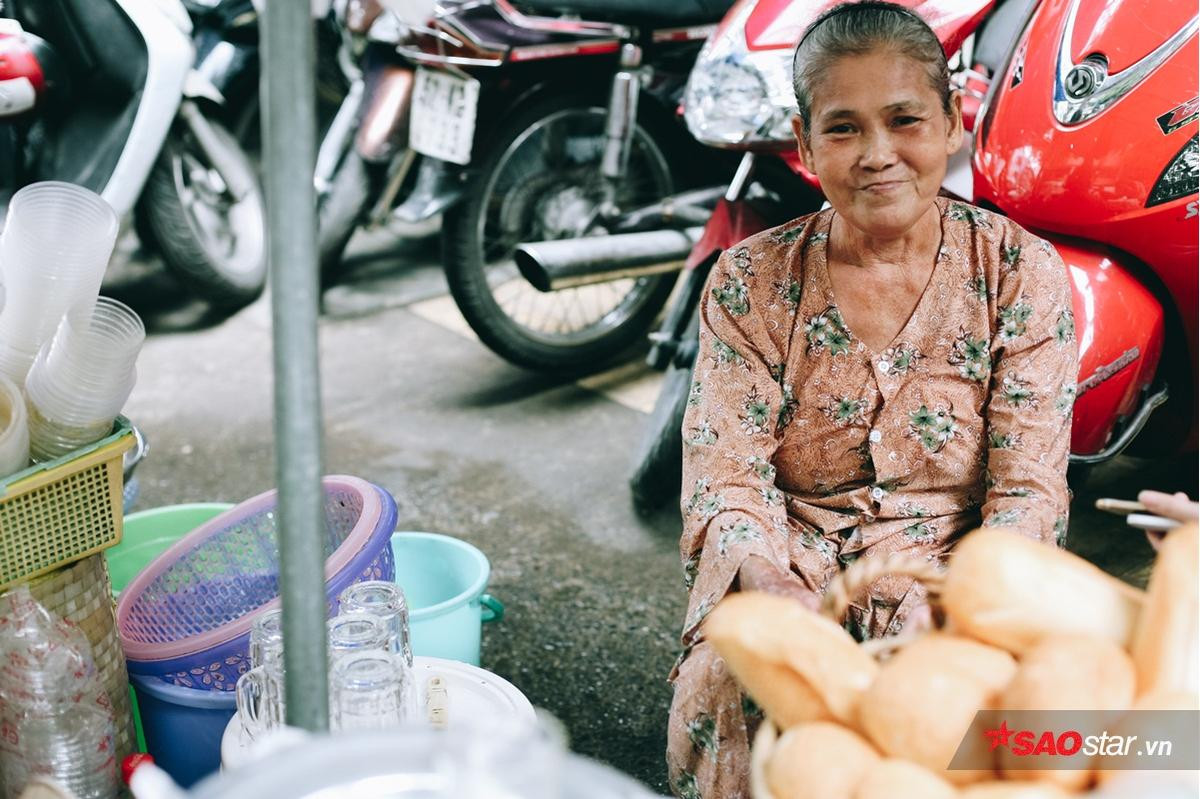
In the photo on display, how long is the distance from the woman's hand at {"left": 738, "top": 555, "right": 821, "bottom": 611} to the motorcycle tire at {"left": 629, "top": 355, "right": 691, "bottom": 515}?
1.21m

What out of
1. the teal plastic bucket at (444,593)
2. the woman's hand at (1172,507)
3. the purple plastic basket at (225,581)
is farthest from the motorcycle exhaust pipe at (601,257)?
the woman's hand at (1172,507)

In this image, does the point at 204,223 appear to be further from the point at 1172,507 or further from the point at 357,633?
the point at 1172,507

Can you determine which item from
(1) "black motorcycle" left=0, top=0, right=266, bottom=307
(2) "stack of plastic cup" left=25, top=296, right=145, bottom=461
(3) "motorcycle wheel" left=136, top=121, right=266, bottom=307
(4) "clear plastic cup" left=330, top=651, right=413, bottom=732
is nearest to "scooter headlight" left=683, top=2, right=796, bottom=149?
(2) "stack of plastic cup" left=25, top=296, right=145, bottom=461

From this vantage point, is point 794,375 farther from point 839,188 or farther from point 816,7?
point 816,7

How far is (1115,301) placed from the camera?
2174mm

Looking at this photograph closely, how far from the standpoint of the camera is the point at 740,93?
2607 millimetres

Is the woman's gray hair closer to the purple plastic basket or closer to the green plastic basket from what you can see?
the purple plastic basket

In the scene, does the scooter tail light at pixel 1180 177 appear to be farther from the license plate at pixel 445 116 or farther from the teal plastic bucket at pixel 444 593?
the license plate at pixel 445 116

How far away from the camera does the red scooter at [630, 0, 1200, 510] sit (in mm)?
2109

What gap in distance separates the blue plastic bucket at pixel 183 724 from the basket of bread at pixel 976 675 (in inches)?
37.3

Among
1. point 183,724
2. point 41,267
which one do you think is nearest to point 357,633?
point 183,724

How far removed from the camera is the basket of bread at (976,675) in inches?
40.1

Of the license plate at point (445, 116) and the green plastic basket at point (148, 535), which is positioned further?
the license plate at point (445, 116)

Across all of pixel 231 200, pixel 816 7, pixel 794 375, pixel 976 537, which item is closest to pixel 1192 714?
pixel 976 537
